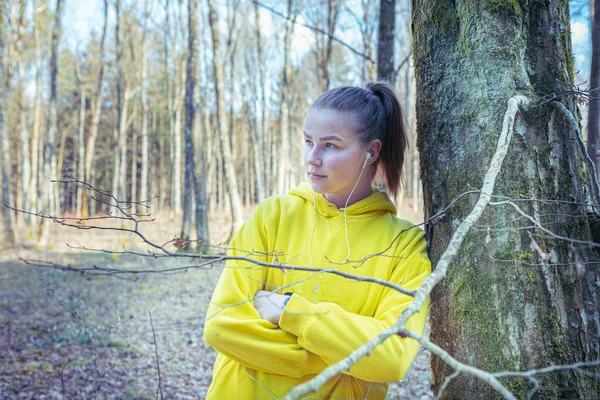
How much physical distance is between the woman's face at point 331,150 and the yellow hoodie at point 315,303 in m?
0.17

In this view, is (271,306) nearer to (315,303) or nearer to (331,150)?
(315,303)

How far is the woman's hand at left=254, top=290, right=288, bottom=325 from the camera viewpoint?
1521 mm

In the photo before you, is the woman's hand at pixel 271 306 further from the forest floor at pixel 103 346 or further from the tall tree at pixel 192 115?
the tall tree at pixel 192 115

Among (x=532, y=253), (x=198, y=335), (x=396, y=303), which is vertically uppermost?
(x=532, y=253)

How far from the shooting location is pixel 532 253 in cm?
137

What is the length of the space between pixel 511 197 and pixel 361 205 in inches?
22.3

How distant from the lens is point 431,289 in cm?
84

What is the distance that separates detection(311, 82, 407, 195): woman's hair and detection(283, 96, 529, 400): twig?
1.69ft

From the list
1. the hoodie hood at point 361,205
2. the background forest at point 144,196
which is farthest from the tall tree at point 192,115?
the hoodie hood at point 361,205

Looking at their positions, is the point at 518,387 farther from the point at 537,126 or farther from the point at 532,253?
the point at 537,126

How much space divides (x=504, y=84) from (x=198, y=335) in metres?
4.98

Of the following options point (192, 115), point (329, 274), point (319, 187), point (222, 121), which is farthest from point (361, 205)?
point (192, 115)

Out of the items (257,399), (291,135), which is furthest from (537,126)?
(291,135)

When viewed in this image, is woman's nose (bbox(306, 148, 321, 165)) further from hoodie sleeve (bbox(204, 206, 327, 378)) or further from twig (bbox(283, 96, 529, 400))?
twig (bbox(283, 96, 529, 400))
